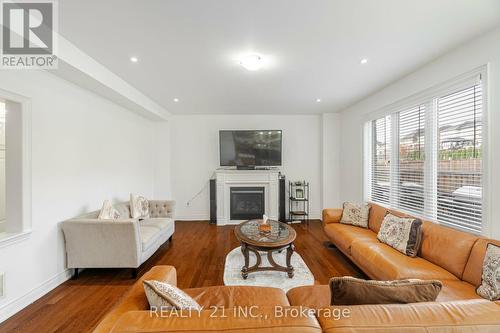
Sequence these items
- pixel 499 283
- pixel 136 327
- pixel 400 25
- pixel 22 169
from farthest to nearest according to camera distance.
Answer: pixel 22 169 < pixel 400 25 < pixel 499 283 < pixel 136 327

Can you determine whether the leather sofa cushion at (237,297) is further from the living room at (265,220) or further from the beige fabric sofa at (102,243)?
the beige fabric sofa at (102,243)

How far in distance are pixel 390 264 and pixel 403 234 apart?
55cm

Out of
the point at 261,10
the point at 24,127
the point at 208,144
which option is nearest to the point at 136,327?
the point at 261,10

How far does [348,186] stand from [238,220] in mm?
2664

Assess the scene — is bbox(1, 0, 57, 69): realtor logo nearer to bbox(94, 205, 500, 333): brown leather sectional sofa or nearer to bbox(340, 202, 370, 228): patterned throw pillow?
bbox(94, 205, 500, 333): brown leather sectional sofa

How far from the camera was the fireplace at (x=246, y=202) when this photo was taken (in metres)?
5.21

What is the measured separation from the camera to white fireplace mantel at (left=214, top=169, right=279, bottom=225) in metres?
5.13

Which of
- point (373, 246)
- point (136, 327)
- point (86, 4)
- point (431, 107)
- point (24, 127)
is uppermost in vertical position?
point (86, 4)

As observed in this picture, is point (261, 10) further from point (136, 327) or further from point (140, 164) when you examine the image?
point (140, 164)

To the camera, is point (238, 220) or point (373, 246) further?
point (238, 220)

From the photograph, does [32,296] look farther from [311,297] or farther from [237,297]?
[311,297]

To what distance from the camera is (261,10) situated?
1739 mm

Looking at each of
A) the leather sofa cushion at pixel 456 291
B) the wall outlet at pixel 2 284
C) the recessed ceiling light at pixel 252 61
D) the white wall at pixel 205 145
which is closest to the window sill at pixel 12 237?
the wall outlet at pixel 2 284

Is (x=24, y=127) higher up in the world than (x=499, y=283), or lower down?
higher up
